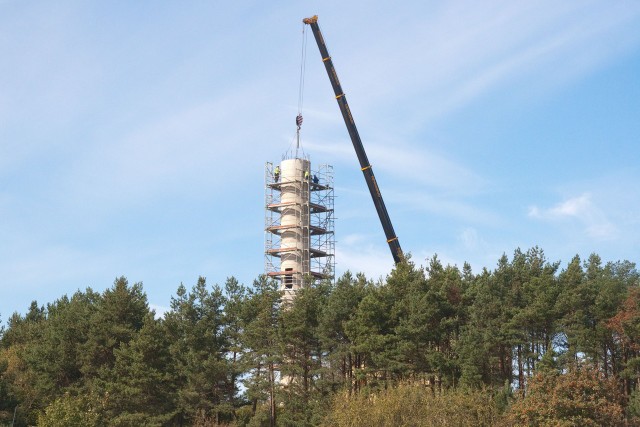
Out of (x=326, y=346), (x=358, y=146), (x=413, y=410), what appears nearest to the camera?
(x=413, y=410)

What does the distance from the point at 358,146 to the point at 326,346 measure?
32516 millimetres

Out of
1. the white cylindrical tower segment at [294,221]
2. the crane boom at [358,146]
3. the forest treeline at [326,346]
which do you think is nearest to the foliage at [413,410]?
the forest treeline at [326,346]

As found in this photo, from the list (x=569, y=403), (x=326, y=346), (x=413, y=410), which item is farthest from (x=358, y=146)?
(x=569, y=403)

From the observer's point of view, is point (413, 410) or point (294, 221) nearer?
point (413, 410)

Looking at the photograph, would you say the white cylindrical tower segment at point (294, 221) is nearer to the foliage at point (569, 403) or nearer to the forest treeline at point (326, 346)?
the forest treeline at point (326, 346)

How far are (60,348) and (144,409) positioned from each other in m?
10.7

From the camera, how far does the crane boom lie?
8438 cm

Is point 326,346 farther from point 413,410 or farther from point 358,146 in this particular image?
point 358,146

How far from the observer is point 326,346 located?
194 ft

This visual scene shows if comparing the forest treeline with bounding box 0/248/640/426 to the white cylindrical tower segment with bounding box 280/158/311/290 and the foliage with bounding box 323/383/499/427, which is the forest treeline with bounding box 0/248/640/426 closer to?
the foliage with bounding box 323/383/499/427

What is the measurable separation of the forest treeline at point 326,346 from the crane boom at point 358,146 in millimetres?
21442

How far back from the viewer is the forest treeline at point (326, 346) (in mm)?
54562

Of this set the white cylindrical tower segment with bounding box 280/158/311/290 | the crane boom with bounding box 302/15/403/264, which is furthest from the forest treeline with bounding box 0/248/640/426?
the white cylindrical tower segment with bounding box 280/158/311/290

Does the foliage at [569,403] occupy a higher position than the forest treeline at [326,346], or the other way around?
Result: the forest treeline at [326,346]
